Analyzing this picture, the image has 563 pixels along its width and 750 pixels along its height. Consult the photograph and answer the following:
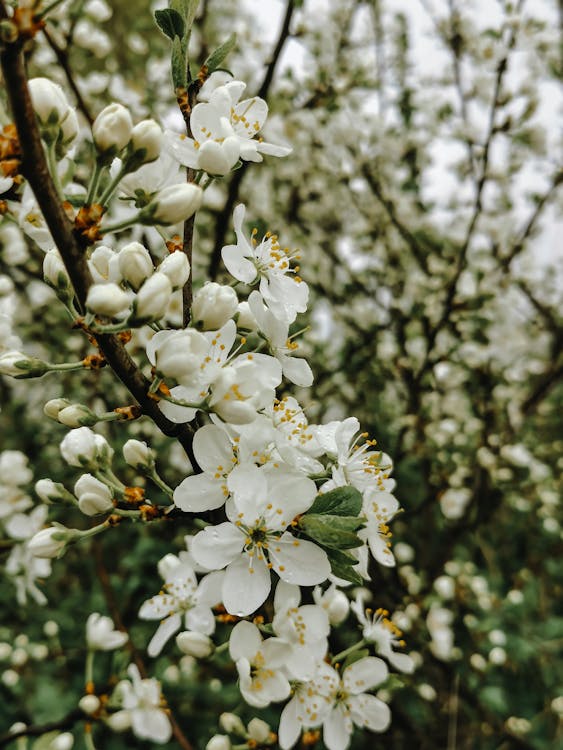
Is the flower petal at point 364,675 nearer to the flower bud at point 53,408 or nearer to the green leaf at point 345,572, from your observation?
the green leaf at point 345,572

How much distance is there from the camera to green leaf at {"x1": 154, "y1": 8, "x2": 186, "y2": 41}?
3.38 ft

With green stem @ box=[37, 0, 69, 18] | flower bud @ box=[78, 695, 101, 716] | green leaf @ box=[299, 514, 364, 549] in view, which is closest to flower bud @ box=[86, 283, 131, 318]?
green stem @ box=[37, 0, 69, 18]

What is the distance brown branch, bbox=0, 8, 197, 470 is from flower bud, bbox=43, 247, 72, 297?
0.06m

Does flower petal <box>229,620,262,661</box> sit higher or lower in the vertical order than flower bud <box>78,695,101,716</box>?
higher

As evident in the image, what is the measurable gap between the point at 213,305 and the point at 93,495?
376mm

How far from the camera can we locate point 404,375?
326cm

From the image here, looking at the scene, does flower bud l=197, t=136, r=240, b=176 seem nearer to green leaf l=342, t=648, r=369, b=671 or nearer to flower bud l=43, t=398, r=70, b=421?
flower bud l=43, t=398, r=70, b=421

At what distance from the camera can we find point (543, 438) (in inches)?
212

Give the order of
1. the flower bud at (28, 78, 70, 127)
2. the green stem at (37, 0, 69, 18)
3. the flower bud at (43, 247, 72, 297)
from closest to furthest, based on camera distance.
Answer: the green stem at (37, 0, 69, 18), the flower bud at (28, 78, 70, 127), the flower bud at (43, 247, 72, 297)

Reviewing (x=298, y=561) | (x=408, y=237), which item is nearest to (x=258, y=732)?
(x=298, y=561)

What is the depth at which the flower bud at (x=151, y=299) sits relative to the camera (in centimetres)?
87

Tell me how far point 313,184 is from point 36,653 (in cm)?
368

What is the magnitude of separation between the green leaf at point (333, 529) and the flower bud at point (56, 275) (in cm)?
52

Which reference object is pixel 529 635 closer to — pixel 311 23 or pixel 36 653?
pixel 36 653
